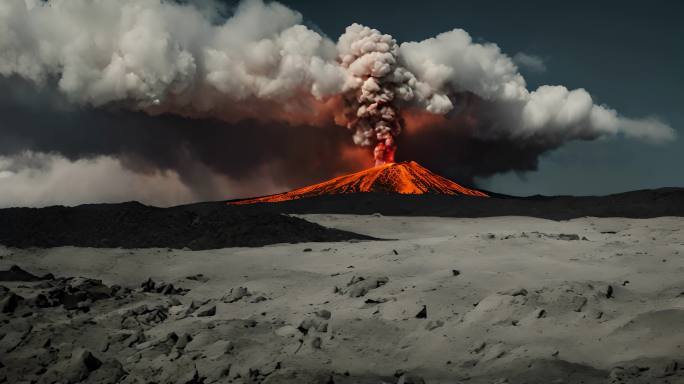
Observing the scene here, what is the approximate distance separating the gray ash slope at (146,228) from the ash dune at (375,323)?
153 inches

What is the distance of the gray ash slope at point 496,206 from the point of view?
893 inches

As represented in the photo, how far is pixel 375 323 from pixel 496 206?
68.8 feet

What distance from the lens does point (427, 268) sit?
31.4 feet

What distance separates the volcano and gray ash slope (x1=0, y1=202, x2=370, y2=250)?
27182 millimetres

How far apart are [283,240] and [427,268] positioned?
245 inches

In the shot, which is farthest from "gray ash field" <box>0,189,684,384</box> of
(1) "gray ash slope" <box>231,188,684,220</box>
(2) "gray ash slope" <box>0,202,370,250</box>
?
(1) "gray ash slope" <box>231,188,684,220</box>

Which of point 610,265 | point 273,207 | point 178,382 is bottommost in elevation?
point 178,382

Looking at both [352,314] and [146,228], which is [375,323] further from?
[146,228]

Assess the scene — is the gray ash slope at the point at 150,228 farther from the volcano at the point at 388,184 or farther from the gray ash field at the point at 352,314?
the volcano at the point at 388,184

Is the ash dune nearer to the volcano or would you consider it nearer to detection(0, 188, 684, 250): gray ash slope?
→ detection(0, 188, 684, 250): gray ash slope

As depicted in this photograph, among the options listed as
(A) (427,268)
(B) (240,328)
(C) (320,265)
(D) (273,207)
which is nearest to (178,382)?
(B) (240,328)

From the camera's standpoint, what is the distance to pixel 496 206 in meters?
26.5

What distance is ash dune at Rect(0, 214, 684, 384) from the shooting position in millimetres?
5309

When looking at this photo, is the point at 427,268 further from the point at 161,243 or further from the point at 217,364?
the point at 161,243
